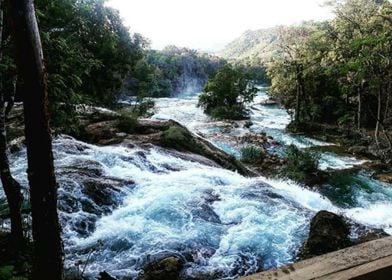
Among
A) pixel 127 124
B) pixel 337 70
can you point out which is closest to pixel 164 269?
pixel 127 124

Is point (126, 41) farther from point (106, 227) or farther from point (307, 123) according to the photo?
point (307, 123)

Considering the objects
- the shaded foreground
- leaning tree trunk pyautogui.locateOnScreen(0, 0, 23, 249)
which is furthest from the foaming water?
the shaded foreground

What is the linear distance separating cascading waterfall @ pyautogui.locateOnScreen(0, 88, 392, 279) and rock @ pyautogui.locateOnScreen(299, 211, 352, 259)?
1.05ft

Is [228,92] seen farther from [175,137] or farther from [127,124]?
[175,137]

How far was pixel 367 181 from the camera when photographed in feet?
49.0

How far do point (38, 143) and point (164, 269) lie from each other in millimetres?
3587

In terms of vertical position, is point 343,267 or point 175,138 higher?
point 343,267

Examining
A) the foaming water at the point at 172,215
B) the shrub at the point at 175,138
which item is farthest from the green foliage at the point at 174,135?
the foaming water at the point at 172,215

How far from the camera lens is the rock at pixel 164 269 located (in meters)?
5.71

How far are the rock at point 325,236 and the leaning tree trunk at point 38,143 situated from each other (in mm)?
A: 4571

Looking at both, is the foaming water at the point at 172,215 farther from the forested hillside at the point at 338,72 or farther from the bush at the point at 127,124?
the forested hillside at the point at 338,72

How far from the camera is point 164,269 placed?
19.3ft

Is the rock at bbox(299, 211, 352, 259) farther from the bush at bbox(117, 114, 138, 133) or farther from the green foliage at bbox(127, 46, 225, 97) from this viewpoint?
the green foliage at bbox(127, 46, 225, 97)

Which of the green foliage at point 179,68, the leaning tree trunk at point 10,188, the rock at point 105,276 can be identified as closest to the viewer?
the leaning tree trunk at point 10,188
